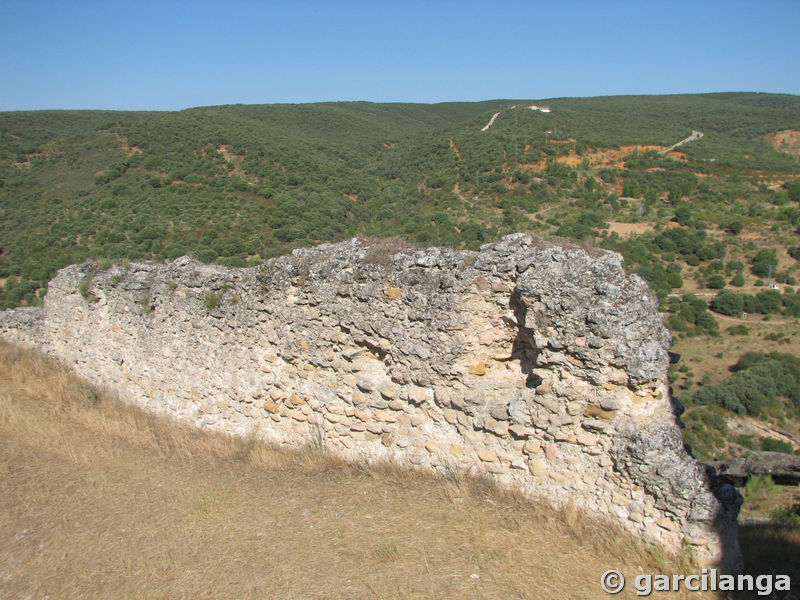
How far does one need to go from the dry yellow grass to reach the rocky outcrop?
0.25 m

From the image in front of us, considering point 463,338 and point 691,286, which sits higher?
point 463,338

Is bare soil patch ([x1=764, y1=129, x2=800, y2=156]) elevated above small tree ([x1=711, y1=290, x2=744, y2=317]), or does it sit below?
above

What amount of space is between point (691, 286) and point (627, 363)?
84.7 ft

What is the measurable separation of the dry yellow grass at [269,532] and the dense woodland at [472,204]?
35.0ft

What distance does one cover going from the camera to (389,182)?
39.8 metres

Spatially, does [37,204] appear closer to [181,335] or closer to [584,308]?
[181,335]

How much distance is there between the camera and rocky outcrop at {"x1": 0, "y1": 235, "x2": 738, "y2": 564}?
394 cm

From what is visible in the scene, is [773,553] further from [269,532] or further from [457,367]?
[269,532]

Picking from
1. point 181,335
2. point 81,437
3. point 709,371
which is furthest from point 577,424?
point 709,371

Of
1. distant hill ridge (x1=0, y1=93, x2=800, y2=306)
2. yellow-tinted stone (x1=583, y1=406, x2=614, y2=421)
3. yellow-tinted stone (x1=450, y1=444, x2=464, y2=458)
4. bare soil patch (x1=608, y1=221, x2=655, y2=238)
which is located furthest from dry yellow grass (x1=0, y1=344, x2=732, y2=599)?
bare soil patch (x1=608, y1=221, x2=655, y2=238)

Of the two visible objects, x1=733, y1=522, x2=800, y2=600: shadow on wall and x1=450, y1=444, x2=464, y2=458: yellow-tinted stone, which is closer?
x1=733, y1=522, x2=800, y2=600: shadow on wall

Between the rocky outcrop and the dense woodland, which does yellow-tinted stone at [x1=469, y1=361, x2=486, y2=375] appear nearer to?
the rocky outcrop

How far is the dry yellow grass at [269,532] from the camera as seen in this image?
361 cm

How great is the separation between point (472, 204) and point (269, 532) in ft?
90.5
